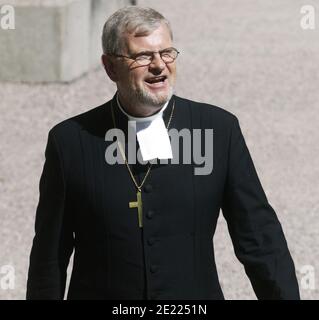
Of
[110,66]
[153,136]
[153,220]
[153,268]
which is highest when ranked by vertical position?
[110,66]

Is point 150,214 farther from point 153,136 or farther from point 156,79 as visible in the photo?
point 156,79

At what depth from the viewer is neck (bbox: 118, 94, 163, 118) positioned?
3.27m

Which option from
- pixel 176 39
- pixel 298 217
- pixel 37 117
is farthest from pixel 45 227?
pixel 176 39

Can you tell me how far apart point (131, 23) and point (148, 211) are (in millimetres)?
626

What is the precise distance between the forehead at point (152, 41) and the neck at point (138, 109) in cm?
20

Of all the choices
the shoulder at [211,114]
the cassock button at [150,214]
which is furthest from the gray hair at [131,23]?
the cassock button at [150,214]

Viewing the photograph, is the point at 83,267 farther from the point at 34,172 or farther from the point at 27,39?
the point at 27,39

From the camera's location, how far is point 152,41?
3.17 metres

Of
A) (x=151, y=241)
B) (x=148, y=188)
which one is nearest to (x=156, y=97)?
(x=148, y=188)

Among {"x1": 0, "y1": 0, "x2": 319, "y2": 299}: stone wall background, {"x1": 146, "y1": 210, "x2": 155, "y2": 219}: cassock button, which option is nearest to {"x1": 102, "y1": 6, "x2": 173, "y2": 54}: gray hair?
{"x1": 146, "y1": 210, "x2": 155, "y2": 219}: cassock button

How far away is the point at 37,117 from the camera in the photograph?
11555mm

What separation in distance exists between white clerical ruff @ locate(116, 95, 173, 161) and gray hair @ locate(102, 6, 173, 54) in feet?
0.90

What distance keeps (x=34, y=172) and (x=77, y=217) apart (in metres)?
6.32

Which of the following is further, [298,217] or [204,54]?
[204,54]
